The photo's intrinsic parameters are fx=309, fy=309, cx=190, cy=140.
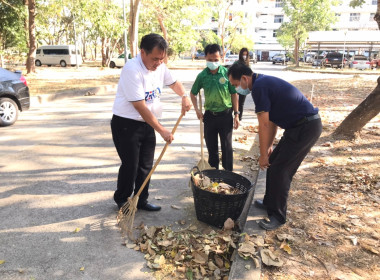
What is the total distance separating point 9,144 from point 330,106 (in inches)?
357

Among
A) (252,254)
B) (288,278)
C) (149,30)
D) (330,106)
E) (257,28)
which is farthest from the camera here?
(257,28)

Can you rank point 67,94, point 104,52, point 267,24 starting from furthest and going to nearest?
point 267,24 → point 104,52 → point 67,94

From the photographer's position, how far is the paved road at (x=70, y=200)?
2.62 m

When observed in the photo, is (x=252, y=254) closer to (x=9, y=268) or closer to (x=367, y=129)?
(x=9, y=268)

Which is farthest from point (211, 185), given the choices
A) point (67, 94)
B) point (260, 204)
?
point (67, 94)

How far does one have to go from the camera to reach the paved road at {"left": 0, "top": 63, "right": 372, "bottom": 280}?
2623mm

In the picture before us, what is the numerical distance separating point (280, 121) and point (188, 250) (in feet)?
4.84

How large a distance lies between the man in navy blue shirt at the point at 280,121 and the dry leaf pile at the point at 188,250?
1.81ft

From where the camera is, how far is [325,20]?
35.1m

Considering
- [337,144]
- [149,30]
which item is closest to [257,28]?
[149,30]

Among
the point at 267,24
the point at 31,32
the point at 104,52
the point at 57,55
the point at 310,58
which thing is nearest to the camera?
the point at 31,32

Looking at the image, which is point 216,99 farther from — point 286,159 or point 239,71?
point 286,159

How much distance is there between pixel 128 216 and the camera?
10.0 feet

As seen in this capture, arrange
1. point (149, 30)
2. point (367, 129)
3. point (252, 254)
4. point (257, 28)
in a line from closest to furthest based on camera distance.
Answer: point (252, 254)
point (367, 129)
point (149, 30)
point (257, 28)
